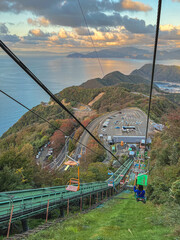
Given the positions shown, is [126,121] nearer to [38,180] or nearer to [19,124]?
[38,180]

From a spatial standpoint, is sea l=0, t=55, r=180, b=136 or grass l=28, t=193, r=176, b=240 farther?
sea l=0, t=55, r=180, b=136

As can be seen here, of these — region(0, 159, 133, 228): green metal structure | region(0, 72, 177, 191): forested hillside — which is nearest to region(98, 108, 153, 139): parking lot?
region(0, 72, 177, 191): forested hillside

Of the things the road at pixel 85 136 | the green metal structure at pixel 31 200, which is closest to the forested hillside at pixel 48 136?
the road at pixel 85 136

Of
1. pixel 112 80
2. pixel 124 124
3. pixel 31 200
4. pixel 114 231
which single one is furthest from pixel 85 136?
pixel 112 80

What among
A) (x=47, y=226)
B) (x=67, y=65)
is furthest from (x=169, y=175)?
(x=67, y=65)

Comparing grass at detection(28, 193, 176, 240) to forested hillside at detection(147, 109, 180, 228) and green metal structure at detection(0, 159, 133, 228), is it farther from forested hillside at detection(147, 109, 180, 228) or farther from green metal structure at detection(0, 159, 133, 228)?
green metal structure at detection(0, 159, 133, 228)

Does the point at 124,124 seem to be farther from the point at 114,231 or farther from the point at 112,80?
the point at 112,80

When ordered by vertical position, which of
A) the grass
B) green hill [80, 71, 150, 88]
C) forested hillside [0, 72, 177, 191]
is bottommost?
the grass

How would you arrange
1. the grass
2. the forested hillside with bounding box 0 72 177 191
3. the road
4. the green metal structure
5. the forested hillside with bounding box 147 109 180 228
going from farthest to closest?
the road
the forested hillside with bounding box 0 72 177 191
the forested hillside with bounding box 147 109 180 228
the green metal structure
the grass
